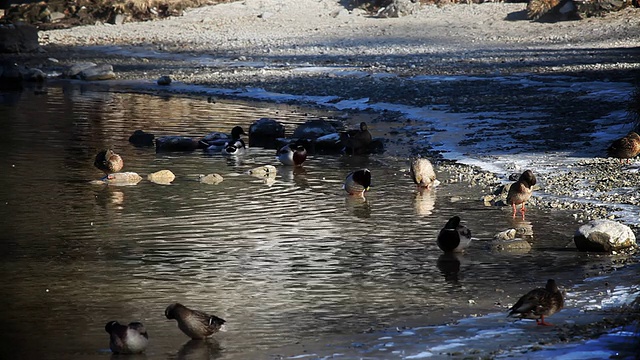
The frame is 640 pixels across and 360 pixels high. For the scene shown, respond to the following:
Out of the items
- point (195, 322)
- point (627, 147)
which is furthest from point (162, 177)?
point (195, 322)

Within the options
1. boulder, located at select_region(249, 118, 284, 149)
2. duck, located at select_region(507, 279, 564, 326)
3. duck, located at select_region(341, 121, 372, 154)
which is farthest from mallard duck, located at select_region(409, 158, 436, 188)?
duck, located at select_region(507, 279, 564, 326)

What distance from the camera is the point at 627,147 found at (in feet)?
40.5

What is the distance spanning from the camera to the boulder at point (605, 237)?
839cm

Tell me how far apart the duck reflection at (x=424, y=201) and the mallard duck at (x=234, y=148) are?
13.3 feet

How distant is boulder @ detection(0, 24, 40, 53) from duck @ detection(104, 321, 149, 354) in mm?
30445

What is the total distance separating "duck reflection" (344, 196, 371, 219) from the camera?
10678mm

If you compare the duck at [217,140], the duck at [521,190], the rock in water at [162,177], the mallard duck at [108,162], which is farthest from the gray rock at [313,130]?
the duck at [521,190]

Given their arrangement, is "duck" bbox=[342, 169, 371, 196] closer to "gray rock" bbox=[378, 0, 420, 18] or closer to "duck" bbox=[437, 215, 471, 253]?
"duck" bbox=[437, 215, 471, 253]

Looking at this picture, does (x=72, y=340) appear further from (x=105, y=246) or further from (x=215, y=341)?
(x=105, y=246)

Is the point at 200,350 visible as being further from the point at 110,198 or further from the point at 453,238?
the point at 110,198

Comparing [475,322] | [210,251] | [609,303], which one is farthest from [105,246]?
[609,303]

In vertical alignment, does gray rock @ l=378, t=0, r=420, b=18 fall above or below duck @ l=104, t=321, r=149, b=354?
above

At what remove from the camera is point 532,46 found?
30.1m

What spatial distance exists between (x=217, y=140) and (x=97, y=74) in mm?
13178
